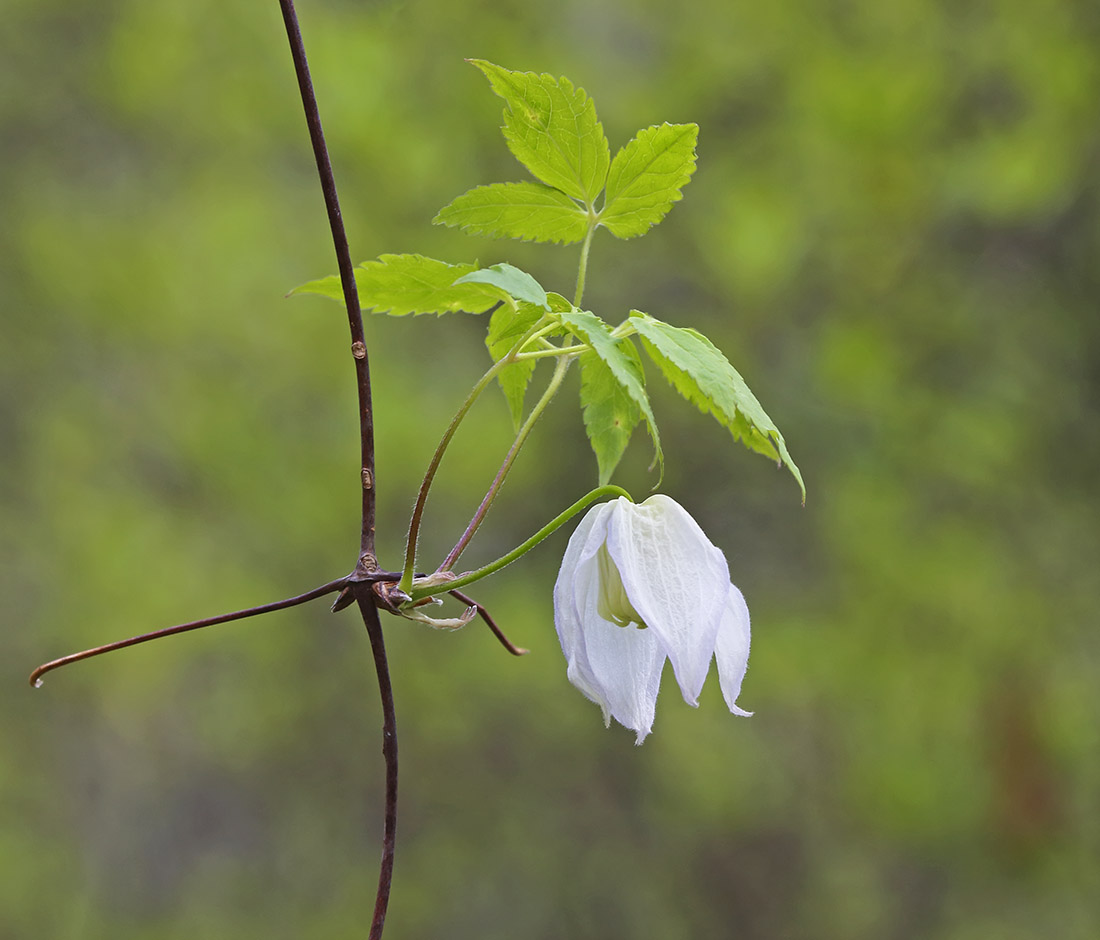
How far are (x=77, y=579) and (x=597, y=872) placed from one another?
1450 millimetres

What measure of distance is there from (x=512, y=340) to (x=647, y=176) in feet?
0.36

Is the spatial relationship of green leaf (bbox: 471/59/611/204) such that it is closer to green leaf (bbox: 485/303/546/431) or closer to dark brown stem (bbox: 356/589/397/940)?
green leaf (bbox: 485/303/546/431)

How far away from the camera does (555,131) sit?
1.76ft

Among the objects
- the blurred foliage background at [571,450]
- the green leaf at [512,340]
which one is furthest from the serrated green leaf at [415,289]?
the blurred foliage background at [571,450]

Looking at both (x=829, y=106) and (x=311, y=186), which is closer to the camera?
(x=829, y=106)

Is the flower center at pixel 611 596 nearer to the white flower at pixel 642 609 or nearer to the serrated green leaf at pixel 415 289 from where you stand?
the white flower at pixel 642 609

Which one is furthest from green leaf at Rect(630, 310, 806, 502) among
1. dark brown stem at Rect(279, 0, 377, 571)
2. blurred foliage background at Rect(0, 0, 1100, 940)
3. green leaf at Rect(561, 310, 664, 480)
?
blurred foliage background at Rect(0, 0, 1100, 940)

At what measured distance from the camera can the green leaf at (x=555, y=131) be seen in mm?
517

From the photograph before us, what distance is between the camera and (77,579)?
8.32 ft

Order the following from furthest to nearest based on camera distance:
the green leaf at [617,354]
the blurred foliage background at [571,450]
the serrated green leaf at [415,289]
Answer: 1. the blurred foliage background at [571,450]
2. the serrated green leaf at [415,289]
3. the green leaf at [617,354]

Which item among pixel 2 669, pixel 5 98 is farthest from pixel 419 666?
pixel 5 98

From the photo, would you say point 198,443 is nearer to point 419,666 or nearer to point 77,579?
point 77,579

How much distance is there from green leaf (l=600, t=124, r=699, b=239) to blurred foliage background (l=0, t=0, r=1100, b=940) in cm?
181

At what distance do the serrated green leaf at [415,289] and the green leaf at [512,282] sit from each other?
0.21 ft
